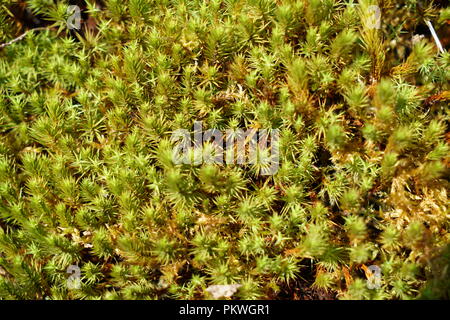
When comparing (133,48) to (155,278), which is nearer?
(155,278)

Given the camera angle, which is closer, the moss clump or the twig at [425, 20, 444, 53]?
the moss clump

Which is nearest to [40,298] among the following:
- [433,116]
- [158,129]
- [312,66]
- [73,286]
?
[73,286]

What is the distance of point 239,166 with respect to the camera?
5.92 ft

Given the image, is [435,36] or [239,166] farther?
[435,36]

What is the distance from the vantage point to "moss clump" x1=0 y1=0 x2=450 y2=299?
169 centimetres

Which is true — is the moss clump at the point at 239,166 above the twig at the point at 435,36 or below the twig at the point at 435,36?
below

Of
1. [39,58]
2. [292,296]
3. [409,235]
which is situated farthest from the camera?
[39,58]

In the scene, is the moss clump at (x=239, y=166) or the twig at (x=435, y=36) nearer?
the moss clump at (x=239, y=166)

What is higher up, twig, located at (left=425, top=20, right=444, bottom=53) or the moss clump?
twig, located at (left=425, top=20, right=444, bottom=53)

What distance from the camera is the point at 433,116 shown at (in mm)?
1889

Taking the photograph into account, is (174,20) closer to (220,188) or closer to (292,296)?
(220,188)

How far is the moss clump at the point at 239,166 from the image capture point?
5.55 ft

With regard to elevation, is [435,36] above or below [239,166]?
above
